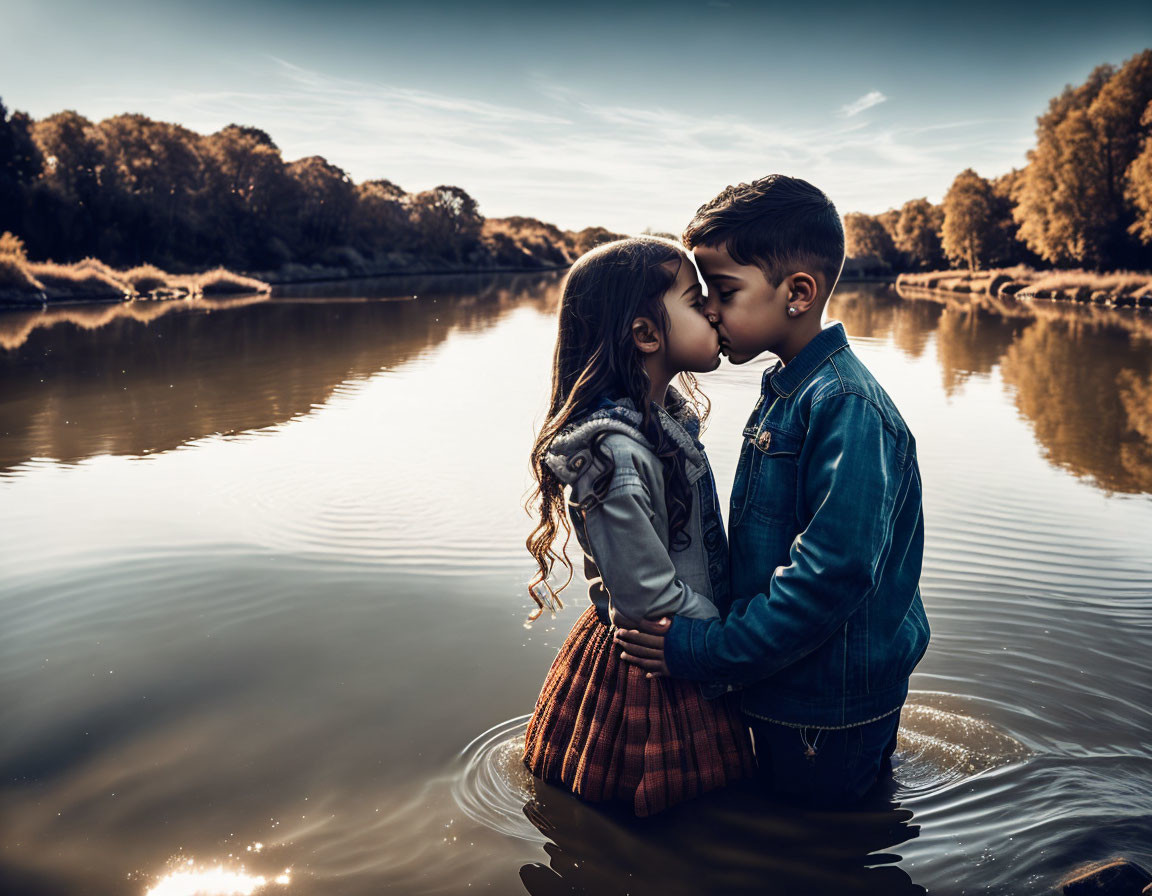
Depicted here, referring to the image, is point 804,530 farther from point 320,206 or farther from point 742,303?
point 320,206

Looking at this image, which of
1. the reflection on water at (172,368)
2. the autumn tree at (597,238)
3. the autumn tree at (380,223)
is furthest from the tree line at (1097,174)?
the autumn tree at (380,223)

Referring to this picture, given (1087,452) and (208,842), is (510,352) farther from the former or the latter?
(208,842)

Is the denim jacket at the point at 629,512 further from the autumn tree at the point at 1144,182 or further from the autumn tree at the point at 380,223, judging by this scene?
the autumn tree at the point at 380,223

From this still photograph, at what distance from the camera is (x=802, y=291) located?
2256mm

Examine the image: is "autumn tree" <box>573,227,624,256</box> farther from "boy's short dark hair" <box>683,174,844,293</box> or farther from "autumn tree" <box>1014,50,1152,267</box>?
"autumn tree" <box>1014,50,1152,267</box>

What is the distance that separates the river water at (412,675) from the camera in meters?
2.35

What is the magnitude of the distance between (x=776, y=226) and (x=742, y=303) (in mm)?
212

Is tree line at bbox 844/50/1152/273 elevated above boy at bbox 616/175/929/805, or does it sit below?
above

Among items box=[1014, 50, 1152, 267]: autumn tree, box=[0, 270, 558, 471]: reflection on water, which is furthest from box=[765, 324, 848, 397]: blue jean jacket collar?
box=[1014, 50, 1152, 267]: autumn tree

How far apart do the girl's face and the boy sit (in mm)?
48

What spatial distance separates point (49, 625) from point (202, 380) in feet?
23.9

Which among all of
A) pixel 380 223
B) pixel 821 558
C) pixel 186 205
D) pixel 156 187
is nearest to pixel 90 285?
pixel 156 187

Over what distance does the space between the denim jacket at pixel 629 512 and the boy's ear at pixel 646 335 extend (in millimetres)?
154

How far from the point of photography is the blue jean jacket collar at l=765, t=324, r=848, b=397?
2225 mm
